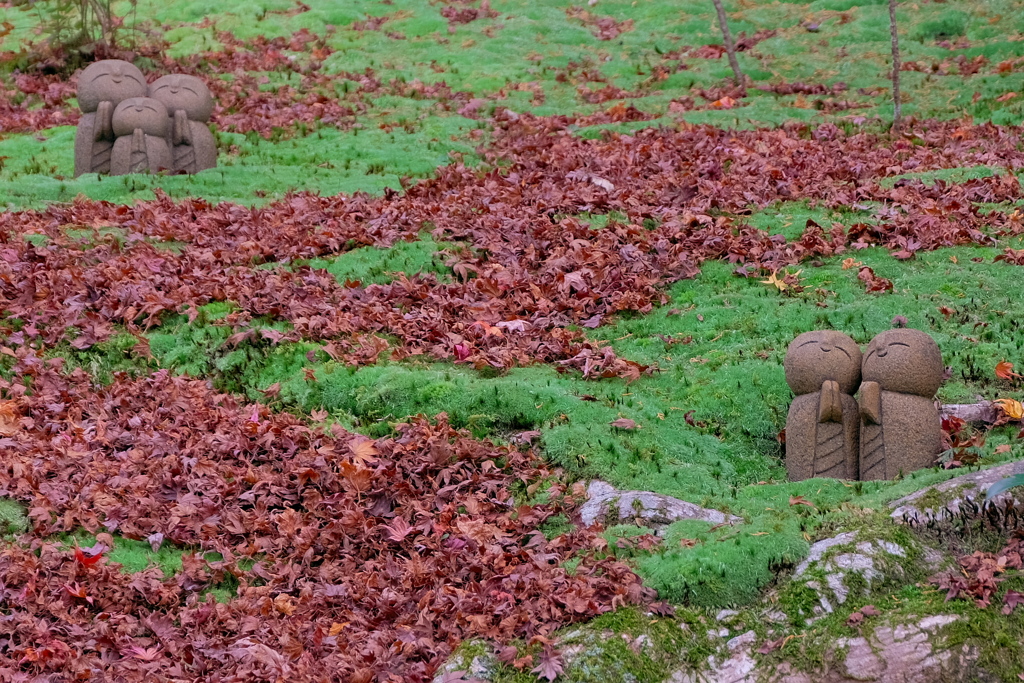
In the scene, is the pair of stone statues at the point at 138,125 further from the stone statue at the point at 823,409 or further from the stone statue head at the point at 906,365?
the stone statue head at the point at 906,365

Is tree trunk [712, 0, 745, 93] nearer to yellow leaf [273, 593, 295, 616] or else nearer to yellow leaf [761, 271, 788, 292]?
yellow leaf [761, 271, 788, 292]

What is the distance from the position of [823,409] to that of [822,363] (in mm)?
399

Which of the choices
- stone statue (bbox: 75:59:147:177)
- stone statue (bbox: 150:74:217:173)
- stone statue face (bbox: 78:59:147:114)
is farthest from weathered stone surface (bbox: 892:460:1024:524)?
stone statue face (bbox: 78:59:147:114)

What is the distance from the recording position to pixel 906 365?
715 centimetres

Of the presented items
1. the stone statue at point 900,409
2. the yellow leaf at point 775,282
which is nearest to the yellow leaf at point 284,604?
the stone statue at point 900,409

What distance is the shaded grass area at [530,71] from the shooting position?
618 inches

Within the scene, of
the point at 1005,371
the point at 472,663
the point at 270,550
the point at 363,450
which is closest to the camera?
the point at 472,663

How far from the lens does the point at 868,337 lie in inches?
353

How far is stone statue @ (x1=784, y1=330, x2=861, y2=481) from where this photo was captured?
23.7ft

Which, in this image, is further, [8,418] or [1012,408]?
[8,418]

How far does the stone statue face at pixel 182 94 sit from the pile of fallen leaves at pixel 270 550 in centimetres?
802

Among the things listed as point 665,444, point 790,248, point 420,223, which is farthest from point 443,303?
point 790,248

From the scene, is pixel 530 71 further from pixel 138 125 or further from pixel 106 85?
pixel 106 85

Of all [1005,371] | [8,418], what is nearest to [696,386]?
[1005,371]
